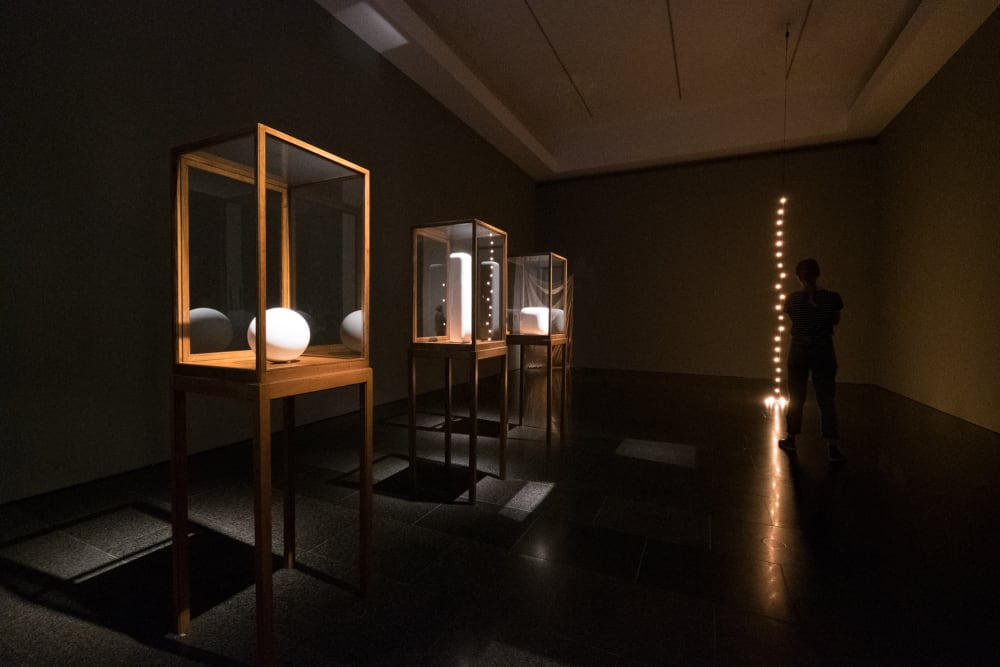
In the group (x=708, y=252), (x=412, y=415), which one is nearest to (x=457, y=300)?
(x=412, y=415)

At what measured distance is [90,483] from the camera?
2.18 m

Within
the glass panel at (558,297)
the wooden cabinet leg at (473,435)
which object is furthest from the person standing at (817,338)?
the wooden cabinet leg at (473,435)

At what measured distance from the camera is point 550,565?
1494 millimetres

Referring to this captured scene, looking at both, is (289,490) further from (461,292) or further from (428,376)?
(428,376)

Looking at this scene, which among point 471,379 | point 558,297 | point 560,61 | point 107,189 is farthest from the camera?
point 560,61

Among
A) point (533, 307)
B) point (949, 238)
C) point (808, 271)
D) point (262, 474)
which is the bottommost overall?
point (262, 474)

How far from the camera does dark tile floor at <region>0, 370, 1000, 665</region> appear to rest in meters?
1.11

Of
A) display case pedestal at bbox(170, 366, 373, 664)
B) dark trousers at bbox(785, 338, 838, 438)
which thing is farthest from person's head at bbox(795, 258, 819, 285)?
display case pedestal at bbox(170, 366, 373, 664)

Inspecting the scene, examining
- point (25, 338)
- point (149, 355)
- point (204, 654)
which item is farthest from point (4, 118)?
point (204, 654)

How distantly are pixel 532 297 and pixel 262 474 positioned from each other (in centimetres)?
231

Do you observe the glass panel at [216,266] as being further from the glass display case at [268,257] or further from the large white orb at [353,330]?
the large white orb at [353,330]

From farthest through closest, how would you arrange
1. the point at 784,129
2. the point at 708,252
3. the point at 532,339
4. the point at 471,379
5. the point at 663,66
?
1. the point at 708,252
2. the point at 784,129
3. the point at 663,66
4. the point at 532,339
5. the point at 471,379

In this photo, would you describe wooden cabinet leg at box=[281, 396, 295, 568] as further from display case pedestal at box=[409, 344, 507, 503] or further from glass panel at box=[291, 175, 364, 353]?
display case pedestal at box=[409, 344, 507, 503]

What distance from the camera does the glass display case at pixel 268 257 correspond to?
1.06 meters
